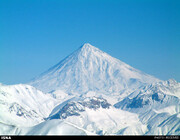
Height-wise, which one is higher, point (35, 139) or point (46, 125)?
point (46, 125)

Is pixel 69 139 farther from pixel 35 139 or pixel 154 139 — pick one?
pixel 154 139

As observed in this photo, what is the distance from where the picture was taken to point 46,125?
166000 millimetres

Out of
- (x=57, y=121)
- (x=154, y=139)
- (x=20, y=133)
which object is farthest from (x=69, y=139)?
(x=57, y=121)

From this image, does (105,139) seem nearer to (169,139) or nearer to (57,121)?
(169,139)

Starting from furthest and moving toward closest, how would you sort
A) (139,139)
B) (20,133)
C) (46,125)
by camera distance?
1. (46,125)
2. (20,133)
3. (139,139)

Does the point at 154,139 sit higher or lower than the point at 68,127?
lower

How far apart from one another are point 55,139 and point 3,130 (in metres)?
78.3

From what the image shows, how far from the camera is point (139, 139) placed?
240 ft

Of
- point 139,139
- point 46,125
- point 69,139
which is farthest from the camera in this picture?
point 46,125

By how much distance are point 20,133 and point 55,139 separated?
75.2 m

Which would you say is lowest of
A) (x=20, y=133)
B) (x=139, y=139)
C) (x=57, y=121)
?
(x=139, y=139)

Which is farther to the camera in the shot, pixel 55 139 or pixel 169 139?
pixel 55 139

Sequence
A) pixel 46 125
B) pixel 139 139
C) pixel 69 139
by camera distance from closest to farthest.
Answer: pixel 139 139, pixel 69 139, pixel 46 125

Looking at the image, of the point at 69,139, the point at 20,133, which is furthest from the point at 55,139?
the point at 20,133
